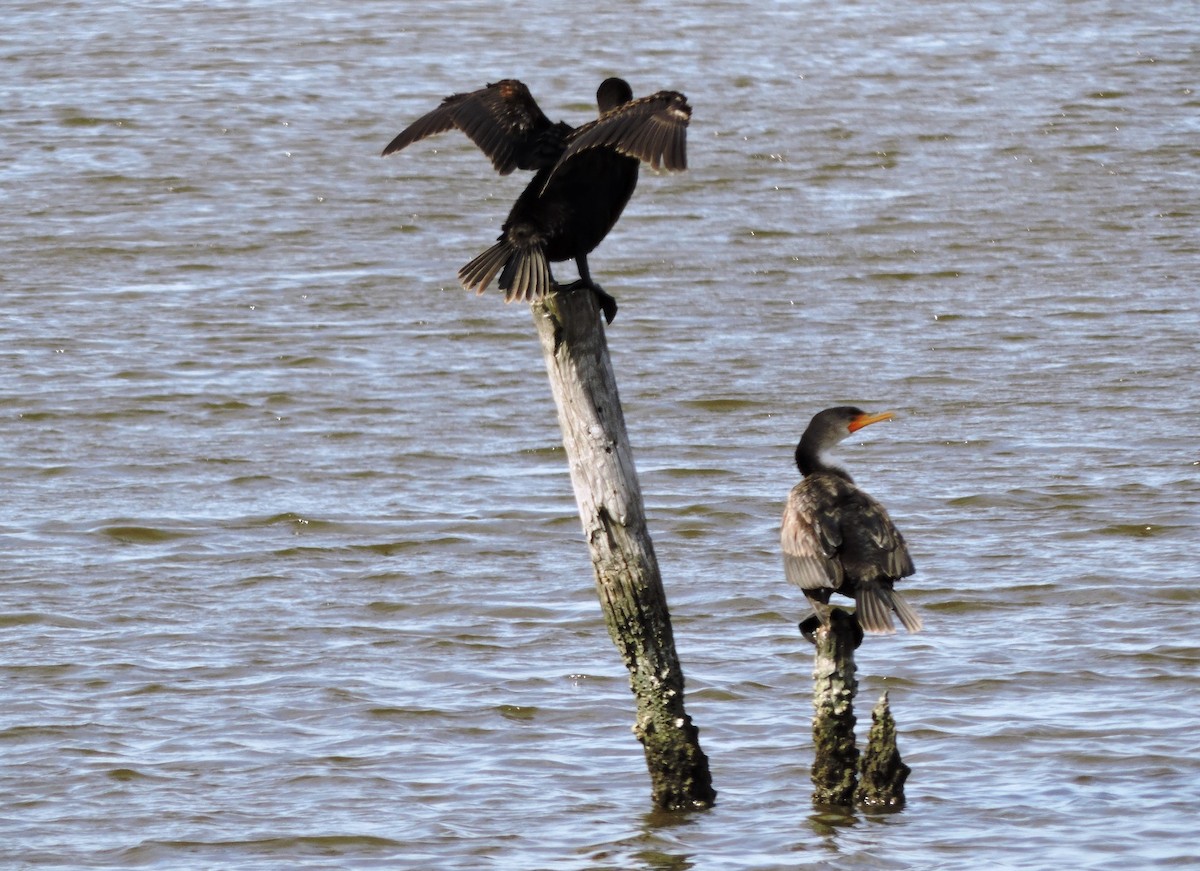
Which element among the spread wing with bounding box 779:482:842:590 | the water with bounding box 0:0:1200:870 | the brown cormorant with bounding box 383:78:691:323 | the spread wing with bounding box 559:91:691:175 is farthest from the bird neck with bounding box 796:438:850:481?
the spread wing with bounding box 559:91:691:175

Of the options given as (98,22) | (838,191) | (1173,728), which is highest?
(98,22)

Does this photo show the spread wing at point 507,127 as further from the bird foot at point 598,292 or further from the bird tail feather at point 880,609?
the bird tail feather at point 880,609

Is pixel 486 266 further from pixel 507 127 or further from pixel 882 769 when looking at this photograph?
pixel 882 769

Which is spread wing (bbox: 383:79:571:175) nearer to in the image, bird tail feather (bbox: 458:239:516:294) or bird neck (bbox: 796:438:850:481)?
bird tail feather (bbox: 458:239:516:294)

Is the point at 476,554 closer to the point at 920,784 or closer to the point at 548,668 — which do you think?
the point at 548,668

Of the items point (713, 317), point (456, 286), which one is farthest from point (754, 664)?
point (456, 286)

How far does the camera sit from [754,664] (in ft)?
26.0

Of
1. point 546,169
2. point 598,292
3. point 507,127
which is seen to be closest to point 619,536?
point 598,292

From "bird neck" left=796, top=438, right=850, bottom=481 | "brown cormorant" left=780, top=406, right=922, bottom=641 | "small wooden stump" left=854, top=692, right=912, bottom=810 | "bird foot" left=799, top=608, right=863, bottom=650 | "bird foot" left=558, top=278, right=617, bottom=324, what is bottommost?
"small wooden stump" left=854, top=692, right=912, bottom=810

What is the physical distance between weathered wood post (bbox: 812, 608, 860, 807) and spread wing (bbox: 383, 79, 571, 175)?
1725mm

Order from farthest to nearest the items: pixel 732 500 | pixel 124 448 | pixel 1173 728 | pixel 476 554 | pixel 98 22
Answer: pixel 98 22
pixel 124 448
pixel 732 500
pixel 476 554
pixel 1173 728

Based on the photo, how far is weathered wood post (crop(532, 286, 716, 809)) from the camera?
5777 millimetres

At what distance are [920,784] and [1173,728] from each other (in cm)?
101

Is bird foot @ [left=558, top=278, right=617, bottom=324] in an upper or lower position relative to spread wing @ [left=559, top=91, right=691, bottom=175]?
lower
